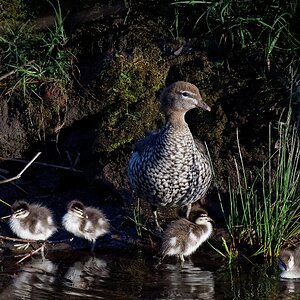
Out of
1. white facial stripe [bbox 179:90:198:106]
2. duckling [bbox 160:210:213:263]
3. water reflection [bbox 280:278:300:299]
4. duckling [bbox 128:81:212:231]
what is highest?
white facial stripe [bbox 179:90:198:106]

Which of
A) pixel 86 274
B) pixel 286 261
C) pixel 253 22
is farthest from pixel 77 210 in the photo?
pixel 253 22

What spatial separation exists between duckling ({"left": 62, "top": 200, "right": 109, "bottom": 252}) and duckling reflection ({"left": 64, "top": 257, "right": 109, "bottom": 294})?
11.1 inches

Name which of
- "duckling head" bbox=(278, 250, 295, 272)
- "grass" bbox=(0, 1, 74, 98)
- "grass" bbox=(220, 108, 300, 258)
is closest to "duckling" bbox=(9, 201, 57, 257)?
"grass" bbox=(0, 1, 74, 98)

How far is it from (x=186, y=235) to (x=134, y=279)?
769 millimetres

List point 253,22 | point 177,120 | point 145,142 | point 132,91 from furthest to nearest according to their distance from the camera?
point 132,91
point 253,22
point 145,142
point 177,120

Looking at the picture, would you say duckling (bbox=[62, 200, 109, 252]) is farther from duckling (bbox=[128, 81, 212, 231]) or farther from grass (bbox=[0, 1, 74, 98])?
grass (bbox=[0, 1, 74, 98])

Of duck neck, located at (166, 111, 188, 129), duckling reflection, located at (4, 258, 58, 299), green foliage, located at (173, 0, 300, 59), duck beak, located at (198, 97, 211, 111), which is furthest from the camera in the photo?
green foliage, located at (173, 0, 300, 59)

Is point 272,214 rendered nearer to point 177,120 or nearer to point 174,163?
point 174,163

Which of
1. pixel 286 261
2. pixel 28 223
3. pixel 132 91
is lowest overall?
pixel 286 261

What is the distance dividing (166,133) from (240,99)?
1119mm

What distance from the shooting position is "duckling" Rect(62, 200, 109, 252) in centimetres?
778

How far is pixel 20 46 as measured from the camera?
29.6 feet

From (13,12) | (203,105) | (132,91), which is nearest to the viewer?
(203,105)

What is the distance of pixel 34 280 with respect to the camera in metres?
6.89
